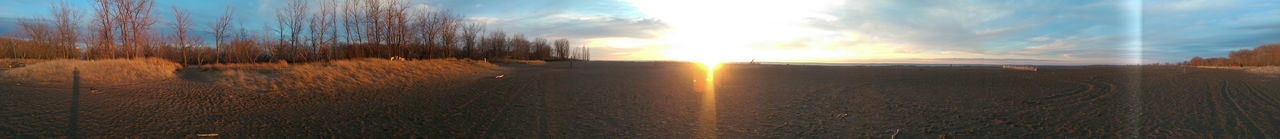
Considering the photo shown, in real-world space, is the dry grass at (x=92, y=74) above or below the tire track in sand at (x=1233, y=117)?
above

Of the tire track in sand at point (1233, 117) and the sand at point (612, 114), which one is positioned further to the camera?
the tire track in sand at point (1233, 117)

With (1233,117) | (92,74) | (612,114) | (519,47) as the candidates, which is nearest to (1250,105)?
(1233,117)

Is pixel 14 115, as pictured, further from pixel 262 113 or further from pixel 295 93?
pixel 295 93

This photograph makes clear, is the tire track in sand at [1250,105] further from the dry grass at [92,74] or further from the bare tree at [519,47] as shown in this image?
the bare tree at [519,47]

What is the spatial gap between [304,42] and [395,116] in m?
31.8

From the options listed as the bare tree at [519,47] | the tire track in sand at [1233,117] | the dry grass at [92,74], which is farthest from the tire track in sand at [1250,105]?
the bare tree at [519,47]

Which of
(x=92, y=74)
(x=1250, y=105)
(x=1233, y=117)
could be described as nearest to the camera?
(x=1233, y=117)

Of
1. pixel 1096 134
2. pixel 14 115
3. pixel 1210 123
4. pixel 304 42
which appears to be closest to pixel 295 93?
pixel 14 115

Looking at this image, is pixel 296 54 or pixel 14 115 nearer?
pixel 14 115

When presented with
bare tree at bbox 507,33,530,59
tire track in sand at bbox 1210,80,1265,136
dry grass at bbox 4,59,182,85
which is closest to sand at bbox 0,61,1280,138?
tire track in sand at bbox 1210,80,1265,136

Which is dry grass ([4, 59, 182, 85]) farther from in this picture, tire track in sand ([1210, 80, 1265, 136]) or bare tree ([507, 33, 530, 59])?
bare tree ([507, 33, 530, 59])

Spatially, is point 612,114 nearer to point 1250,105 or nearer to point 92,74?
point 1250,105

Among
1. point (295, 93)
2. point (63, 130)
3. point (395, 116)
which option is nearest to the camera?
point (63, 130)

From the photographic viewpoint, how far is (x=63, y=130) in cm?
459
